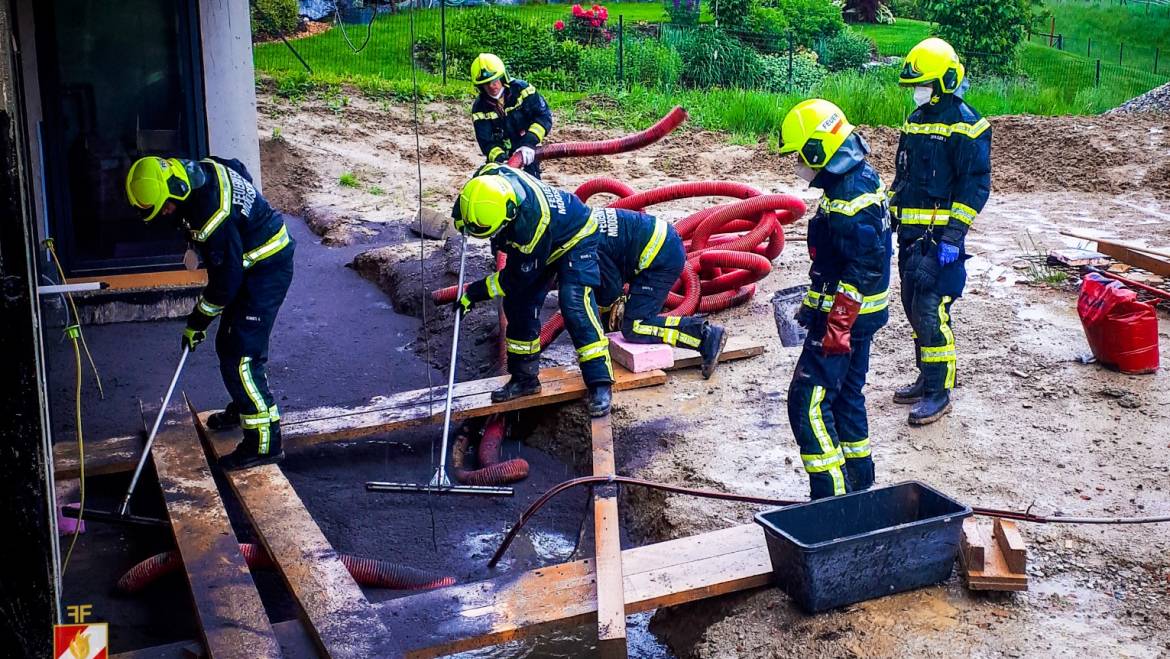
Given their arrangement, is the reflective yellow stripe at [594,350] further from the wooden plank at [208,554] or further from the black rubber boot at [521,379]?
the wooden plank at [208,554]

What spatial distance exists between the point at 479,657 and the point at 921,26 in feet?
79.4

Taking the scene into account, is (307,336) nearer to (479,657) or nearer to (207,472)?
(207,472)

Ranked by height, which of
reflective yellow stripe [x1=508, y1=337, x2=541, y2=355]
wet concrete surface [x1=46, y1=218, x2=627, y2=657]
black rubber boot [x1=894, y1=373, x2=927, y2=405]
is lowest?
wet concrete surface [x1=46, y1=218, x2=627, y2=657]

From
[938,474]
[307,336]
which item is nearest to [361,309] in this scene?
[307,336]

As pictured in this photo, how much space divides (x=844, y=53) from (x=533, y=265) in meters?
16.6

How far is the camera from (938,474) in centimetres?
587

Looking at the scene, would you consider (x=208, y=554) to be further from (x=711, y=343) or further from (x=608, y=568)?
(x=711, y=343)

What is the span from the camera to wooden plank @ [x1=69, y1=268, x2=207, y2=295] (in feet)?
30.0

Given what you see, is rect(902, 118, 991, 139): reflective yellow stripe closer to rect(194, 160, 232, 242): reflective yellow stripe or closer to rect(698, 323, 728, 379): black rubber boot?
rect(698, 323, 728, 379): black rubber boot

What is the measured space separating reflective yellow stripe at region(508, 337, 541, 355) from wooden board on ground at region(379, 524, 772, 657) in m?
2.15

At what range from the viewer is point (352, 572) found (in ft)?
17.7

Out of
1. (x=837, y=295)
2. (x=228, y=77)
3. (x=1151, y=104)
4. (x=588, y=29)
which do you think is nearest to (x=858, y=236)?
(x=837, y=295)

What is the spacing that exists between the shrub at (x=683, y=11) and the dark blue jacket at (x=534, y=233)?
15.3 metres

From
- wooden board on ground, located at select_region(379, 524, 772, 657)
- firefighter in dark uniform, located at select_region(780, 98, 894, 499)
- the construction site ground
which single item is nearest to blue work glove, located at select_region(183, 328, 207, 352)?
the construction site ground
